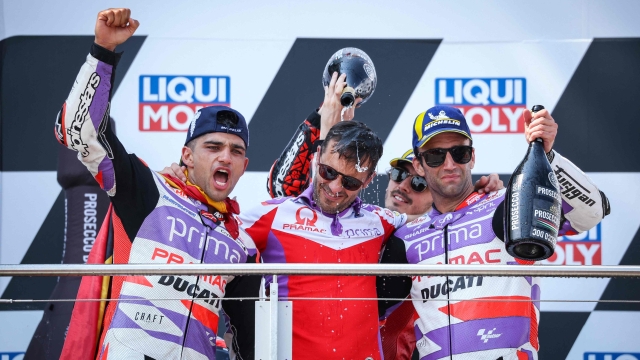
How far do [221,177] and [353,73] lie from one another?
2.12 ft

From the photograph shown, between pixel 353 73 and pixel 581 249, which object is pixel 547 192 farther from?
pixel 581 249

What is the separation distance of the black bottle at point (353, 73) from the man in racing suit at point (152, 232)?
0.54 m

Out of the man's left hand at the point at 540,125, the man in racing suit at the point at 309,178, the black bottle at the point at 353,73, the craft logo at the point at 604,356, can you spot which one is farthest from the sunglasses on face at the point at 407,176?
the craft logo at the point at 604,356

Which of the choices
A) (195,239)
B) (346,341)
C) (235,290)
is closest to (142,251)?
(195,239)

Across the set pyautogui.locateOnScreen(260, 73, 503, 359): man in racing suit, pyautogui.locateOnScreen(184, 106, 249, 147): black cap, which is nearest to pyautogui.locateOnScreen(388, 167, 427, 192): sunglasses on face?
pyautogui.locateOnScreen(260, 73, 503, 359): man in racing suit

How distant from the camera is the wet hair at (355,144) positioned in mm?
2102

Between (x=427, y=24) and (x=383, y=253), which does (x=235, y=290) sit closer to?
→ (x=383, y=253)

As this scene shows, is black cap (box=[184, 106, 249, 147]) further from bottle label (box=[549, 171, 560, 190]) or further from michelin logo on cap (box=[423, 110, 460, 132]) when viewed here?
bottle label (box=[549, 171, 560, 190])

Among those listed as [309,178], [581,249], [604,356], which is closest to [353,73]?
[309,178]

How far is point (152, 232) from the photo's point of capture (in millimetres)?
1912

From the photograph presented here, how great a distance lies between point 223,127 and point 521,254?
3.01 ft

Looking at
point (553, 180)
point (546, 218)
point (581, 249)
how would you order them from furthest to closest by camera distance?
point (581, 249) → point (553, 180) → point (546, 218)


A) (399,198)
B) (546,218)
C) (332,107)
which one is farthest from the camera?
(399,198)

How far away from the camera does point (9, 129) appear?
3.05 meters
